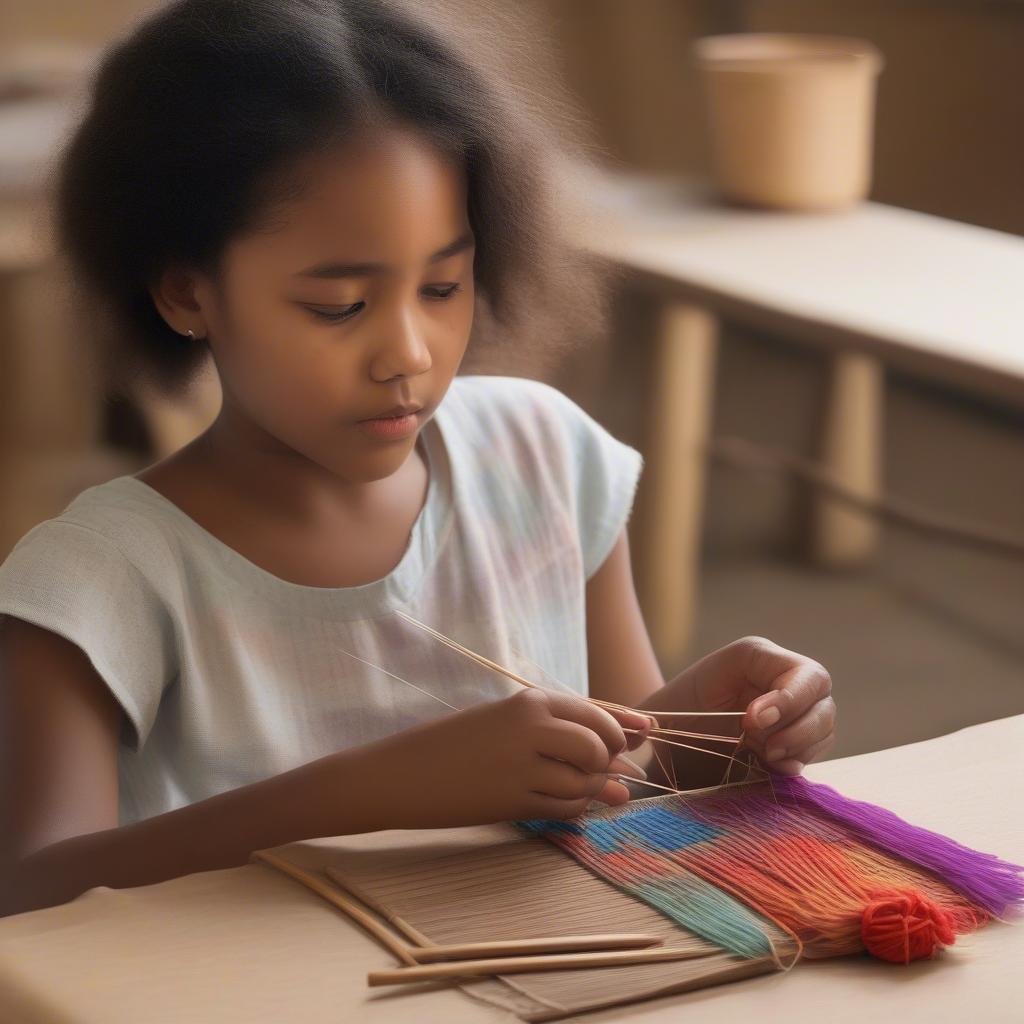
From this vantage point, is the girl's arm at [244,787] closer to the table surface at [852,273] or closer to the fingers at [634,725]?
the fingers at [634,725]

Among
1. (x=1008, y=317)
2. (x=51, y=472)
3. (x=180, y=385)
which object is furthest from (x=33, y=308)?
(x=180, y=385)

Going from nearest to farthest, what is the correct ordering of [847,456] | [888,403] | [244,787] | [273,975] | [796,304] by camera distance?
[273,975] < [244,787] < [796,304] < [847,456] < [888,403]

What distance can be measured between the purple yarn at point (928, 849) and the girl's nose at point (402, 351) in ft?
1.10

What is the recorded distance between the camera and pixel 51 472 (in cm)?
372

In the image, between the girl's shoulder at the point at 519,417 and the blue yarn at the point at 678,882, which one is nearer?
the blue yarn at the point at 678,882

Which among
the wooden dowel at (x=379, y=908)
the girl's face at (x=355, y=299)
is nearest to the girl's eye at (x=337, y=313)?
the girl's face at (x=355, y=299)

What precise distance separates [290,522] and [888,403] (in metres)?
3.74

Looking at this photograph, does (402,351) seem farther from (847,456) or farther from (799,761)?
(847,456)

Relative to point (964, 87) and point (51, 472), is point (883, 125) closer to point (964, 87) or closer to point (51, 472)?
point (964, 87)

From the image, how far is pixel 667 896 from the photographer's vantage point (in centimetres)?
82

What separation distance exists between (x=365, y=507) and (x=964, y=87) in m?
3.68

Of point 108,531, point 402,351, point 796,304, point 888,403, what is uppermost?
point 402,351

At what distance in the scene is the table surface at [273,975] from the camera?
2.34 feet

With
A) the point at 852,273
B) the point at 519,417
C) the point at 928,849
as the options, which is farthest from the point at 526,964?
the point at 852,273
